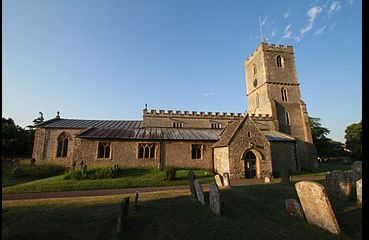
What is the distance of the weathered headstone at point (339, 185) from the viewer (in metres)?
9.51

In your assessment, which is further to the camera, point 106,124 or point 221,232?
point 106,124

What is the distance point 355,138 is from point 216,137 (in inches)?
1309

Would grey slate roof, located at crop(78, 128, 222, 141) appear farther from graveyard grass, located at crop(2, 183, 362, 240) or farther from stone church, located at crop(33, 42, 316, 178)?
graveyard grass, located at crop(2, 183, 362, 240)

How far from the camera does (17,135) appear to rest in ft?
107

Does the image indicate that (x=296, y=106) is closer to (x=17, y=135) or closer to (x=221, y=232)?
(x=221, y=232)

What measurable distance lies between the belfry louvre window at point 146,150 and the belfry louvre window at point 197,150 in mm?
4503

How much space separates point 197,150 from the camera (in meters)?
22.9

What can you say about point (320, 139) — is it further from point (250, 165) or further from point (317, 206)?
point (317, 206)

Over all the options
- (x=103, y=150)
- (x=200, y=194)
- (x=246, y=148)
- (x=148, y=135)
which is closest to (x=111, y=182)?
(x=103, y=150)

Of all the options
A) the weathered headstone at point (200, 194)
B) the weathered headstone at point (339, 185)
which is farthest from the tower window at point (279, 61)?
the weathered headstone at point (200, 194)

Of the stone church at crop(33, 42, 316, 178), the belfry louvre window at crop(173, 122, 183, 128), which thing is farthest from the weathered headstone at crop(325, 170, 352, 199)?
the belfry louvre window at crop(173, 122, 183, 128)

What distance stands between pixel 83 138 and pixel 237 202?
1717 centimetres

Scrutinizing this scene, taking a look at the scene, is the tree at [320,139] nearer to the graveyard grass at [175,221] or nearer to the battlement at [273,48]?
the battlement at [273,48]
